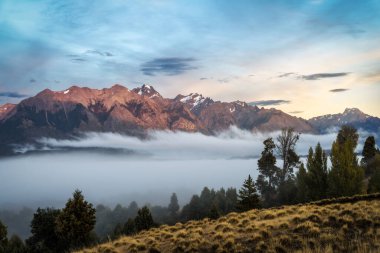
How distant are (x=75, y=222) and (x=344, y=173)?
152 feet

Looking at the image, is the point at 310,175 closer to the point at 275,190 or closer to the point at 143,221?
the point at 275,190

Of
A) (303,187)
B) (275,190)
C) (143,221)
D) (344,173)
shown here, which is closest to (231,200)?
(275,190)

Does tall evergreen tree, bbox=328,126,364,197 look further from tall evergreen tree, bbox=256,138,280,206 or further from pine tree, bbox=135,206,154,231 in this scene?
pine tree, bbox=135,206,154,231

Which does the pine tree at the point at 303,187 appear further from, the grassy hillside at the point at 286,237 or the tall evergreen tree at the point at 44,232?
the tall evergreen tree at the point at 44,232

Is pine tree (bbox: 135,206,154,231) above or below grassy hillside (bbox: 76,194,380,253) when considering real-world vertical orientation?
below

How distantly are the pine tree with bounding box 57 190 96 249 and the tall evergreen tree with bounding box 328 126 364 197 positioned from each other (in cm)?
4226

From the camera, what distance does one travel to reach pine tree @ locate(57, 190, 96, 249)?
2473 inches

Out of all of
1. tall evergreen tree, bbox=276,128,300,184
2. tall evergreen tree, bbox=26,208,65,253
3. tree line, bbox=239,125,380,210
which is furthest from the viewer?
tall evergreen tree, bbox=276,128,300,184

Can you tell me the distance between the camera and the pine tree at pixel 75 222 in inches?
2473

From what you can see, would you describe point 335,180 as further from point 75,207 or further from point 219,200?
point 219,200

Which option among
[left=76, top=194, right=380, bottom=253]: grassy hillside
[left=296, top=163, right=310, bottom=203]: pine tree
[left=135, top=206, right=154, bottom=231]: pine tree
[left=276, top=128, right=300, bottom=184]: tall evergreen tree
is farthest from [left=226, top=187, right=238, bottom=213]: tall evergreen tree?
[left=76, top=194, right=380, bottom=253]: grassy hillside

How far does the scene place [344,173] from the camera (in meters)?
66.6

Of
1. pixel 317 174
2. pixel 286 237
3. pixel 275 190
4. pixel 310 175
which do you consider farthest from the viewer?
pixel 275 190

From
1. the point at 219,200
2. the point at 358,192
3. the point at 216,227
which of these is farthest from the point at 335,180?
the point at 219,200
